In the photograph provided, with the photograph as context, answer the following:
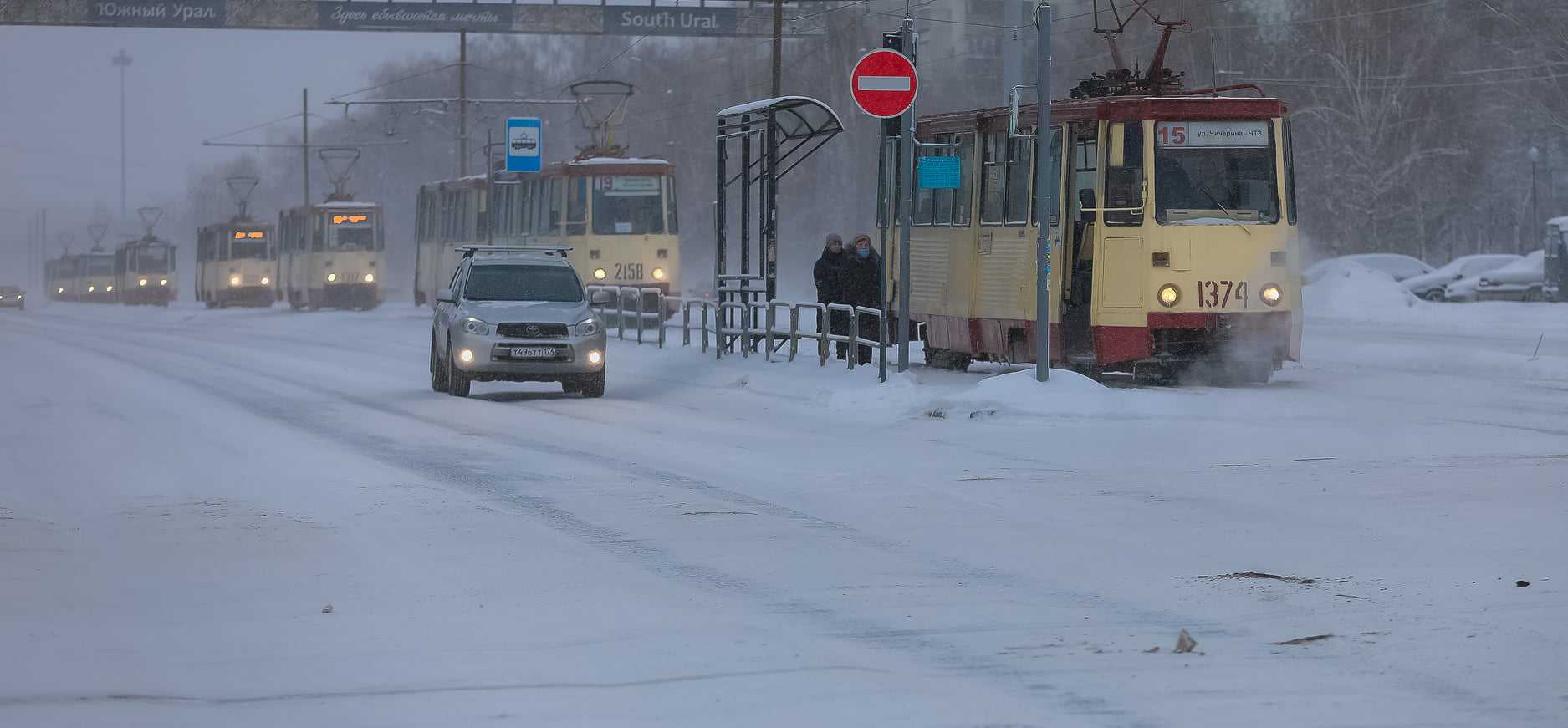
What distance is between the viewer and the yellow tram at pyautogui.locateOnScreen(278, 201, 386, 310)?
62.9 meters

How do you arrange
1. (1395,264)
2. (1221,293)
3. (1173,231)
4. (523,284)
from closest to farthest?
(1173,231) < (1221,293) < (523,284) < (1395,264)

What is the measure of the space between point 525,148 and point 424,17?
1611 centimetres

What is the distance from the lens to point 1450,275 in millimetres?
53500

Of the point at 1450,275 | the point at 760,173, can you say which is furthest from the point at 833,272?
the point at 1450,275

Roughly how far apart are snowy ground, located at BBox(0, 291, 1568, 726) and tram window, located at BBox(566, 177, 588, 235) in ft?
73.1

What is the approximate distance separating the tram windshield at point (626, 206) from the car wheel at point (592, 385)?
19.7m

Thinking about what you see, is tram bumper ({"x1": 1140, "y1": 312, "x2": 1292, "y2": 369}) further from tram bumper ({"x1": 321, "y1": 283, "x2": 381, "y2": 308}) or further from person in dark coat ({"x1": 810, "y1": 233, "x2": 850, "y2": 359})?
tram bumper ({"x1": 321, "y1": 283, "x2": 381, "y2": 308})

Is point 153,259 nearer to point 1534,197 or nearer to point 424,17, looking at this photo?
point 424,17

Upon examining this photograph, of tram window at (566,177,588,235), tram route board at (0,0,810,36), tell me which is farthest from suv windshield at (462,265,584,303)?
tram route board at (0,0,810,36)

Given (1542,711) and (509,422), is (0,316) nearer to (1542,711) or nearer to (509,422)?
(509,422)

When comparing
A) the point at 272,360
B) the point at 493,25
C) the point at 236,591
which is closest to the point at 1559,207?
the point at 493,25

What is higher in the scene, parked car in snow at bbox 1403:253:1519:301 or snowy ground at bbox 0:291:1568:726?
parked car in snow at bbox 1403:253:1519:301

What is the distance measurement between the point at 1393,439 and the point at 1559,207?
71.1 m

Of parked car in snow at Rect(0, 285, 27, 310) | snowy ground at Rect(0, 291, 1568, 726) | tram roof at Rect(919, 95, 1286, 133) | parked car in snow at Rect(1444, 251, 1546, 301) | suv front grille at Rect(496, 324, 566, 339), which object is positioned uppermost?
tram roof at Rect(919, 95, 1286, 133)
